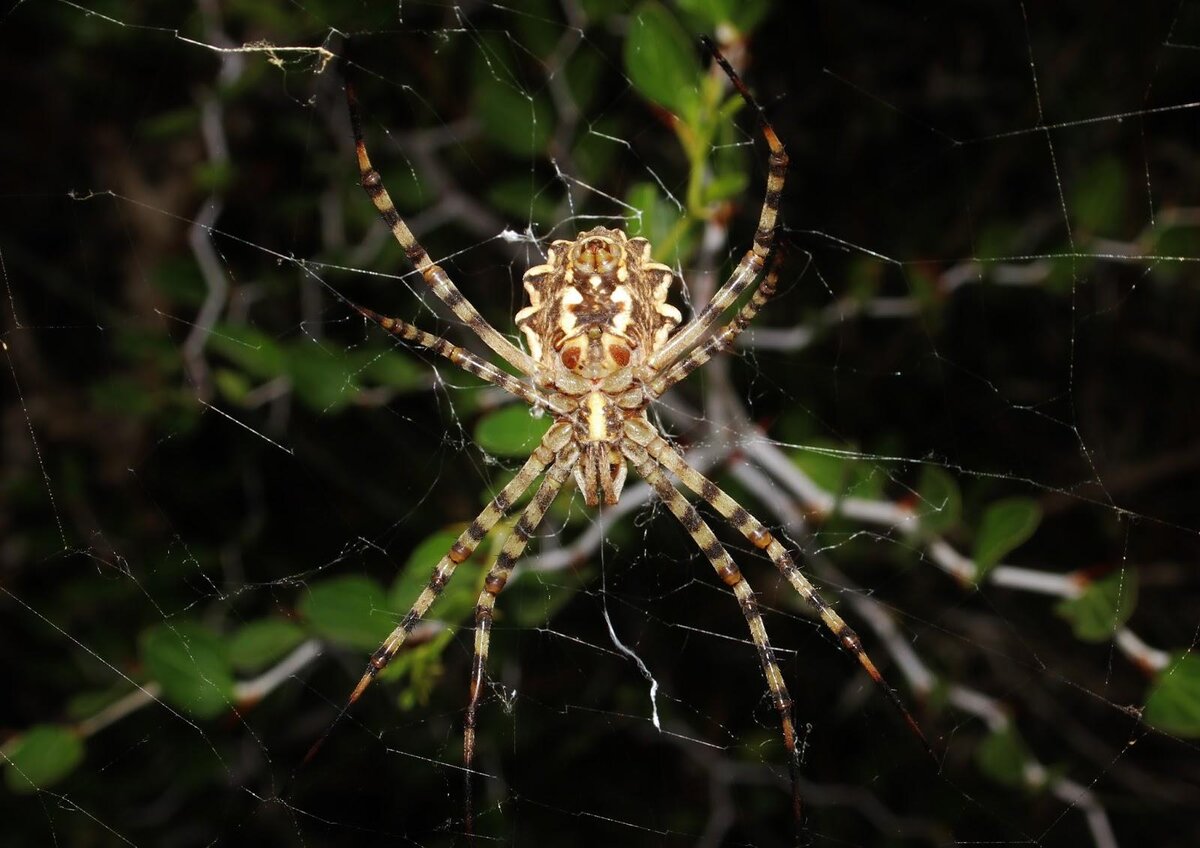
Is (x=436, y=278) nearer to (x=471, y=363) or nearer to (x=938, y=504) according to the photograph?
(x=471, y=363)

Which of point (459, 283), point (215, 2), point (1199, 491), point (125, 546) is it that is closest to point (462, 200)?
point (459, 283)

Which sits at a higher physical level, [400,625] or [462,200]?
[462,200]

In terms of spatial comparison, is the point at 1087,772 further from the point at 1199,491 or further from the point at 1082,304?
the point at 1082,304

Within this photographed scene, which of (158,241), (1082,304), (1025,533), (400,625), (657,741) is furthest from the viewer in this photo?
(158,241)

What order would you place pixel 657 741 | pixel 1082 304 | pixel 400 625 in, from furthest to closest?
pixel 1082 304
pixel 657 741
pixel 400 625

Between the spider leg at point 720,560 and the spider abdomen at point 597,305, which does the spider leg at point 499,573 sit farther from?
the spider abdomen at point 597,305

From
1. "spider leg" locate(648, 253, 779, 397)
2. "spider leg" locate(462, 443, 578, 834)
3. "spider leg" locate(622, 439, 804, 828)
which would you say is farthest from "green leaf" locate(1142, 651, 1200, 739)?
"spider leg" locate(462, 443, 578, 834)
